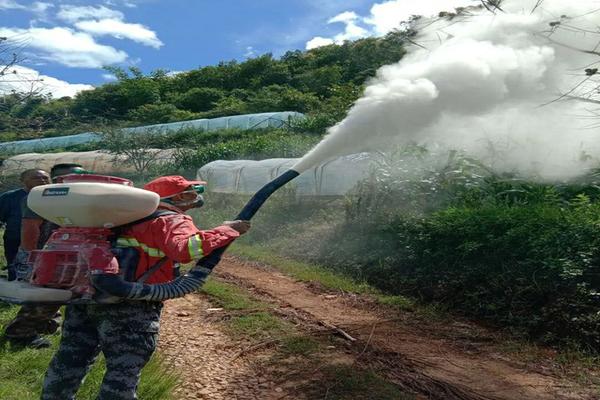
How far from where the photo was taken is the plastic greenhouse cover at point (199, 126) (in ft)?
86.7

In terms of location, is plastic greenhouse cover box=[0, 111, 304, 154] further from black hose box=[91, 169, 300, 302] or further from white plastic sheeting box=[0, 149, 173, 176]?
black hose box=[91, 169, 300, 302]

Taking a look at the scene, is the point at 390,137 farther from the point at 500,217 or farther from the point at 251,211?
the point at 500,217

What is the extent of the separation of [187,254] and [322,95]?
102ft

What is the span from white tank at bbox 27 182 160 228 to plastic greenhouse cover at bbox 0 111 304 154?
21064 mm

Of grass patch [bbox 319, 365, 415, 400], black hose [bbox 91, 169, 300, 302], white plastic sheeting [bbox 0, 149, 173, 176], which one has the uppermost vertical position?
black hose [bbox 91, 169, 300, 302]

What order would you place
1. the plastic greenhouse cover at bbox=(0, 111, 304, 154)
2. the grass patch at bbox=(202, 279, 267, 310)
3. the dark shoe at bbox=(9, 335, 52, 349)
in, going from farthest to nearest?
the plastic greenhouse cover at bbox=(0, 111, 304, 154), the grass patch at bbox=(202, 279, 267, 310), the dark shoe at bbox=(9, 335, 52, 349)

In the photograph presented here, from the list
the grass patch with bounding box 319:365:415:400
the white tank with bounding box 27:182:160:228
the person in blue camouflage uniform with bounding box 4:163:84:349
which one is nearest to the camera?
the white tank with bounding box 27:182:160:228

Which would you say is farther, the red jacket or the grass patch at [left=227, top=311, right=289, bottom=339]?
the grass patch at [left=227, top=311, right=289, bottom=339]

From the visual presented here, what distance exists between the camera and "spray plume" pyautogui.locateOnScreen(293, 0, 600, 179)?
449cm


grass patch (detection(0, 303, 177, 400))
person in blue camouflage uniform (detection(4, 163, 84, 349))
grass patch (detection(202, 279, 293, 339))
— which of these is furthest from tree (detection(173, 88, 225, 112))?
grass patch (detection(0, 303, 177, 400))

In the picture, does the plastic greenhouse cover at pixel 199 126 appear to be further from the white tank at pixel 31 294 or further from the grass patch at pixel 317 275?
the white tank at pixel 31 294

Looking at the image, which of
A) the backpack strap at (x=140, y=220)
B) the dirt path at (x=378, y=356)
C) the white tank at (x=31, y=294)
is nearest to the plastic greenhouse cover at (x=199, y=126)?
the dirt path at (x=378, y=356)

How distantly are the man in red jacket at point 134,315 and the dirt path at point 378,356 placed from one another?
1343 mm

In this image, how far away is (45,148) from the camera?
3453 cm
